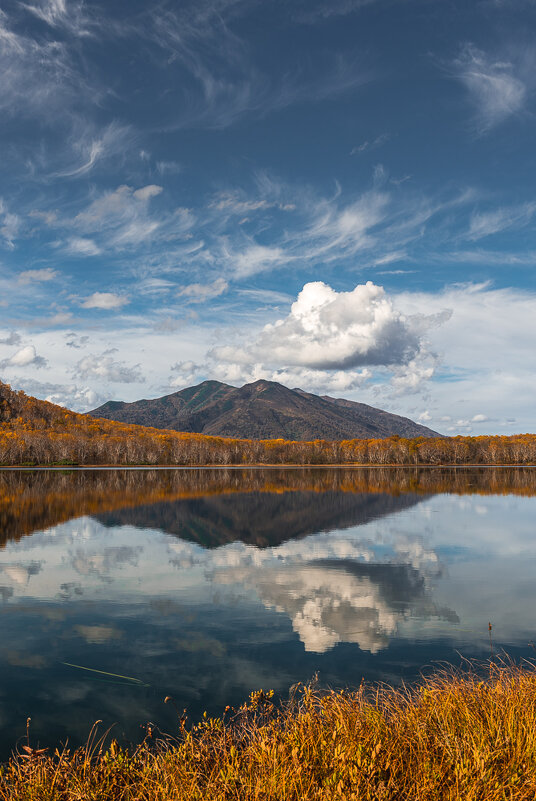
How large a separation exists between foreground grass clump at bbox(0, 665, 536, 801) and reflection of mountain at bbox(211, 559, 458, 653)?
24.3ft

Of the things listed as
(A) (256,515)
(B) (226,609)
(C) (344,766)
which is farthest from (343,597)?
(A) (256,515)

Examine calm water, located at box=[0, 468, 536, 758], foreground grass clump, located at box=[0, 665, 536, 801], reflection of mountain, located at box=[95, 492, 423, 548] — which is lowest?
reflection of mountain, located at box=[95, 492, 423, 548]

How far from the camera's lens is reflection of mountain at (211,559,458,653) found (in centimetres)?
1680

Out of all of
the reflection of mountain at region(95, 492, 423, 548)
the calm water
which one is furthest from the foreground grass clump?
A: the reflection of mountain at region(95, 492, 423, 548)

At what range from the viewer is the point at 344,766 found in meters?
6.31

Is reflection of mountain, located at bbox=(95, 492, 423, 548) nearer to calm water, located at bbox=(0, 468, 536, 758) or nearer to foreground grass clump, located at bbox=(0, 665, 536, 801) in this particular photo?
calm water, located at bbox=(0, 468, 536, 758)

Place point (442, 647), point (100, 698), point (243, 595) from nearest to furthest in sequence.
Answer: point (100, 698) < point (442, 647) < point (243, 595)

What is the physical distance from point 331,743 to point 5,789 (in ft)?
16.1

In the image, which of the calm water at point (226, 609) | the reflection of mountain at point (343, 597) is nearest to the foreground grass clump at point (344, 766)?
the calm water at point (226, 609)

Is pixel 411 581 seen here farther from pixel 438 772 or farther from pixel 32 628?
pixel 438 772

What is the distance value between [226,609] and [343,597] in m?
5.00

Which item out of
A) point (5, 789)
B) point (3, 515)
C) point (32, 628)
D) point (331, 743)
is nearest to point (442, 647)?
point (331, 743)

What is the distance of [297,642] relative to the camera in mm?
16000

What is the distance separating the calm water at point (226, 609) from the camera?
509 inches
